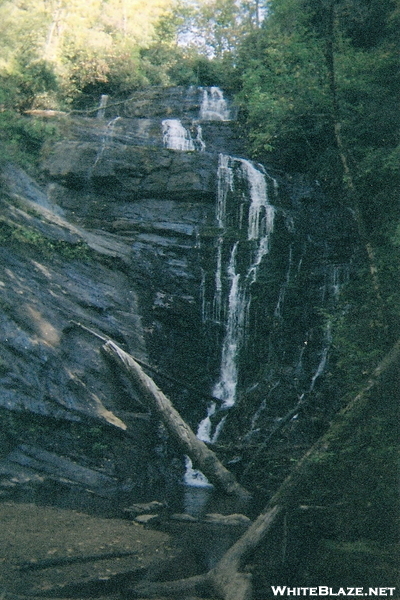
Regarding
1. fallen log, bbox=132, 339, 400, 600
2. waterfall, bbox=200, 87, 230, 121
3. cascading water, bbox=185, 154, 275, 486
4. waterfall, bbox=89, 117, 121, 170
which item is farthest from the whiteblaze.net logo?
waterfall, bbox=200, 87, 230, 121

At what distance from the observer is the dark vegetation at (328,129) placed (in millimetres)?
5684

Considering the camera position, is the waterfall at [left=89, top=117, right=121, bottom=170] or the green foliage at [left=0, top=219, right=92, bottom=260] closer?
the green foliage at [left=0, top=219, right=92, bottom=260]

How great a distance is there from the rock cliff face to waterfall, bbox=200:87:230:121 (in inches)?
76.5

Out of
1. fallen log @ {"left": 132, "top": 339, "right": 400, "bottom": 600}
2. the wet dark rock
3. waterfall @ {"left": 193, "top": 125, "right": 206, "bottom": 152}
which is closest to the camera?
fallen log @ {"left": 132, "top": 339, "right": 400, "bottom": 600}

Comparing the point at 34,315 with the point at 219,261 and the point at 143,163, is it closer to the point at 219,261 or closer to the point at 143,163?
the point at 219,261

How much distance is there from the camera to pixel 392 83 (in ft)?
33.6

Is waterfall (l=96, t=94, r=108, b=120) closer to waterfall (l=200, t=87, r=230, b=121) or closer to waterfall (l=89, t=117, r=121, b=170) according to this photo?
waterfall (l=89, t=117, r=121, b=170)

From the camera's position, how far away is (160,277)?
12.8m

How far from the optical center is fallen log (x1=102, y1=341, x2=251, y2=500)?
8.27m

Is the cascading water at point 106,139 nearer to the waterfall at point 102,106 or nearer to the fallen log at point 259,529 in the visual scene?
the waterfall at point 102,106

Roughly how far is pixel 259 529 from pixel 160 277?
832 cm

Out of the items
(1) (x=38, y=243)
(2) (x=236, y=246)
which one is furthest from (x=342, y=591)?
(2) (x=236, y=246)

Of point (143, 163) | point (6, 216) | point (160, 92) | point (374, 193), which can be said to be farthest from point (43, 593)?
point (160, 92)

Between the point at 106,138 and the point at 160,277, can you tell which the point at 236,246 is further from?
the point at 106,138
